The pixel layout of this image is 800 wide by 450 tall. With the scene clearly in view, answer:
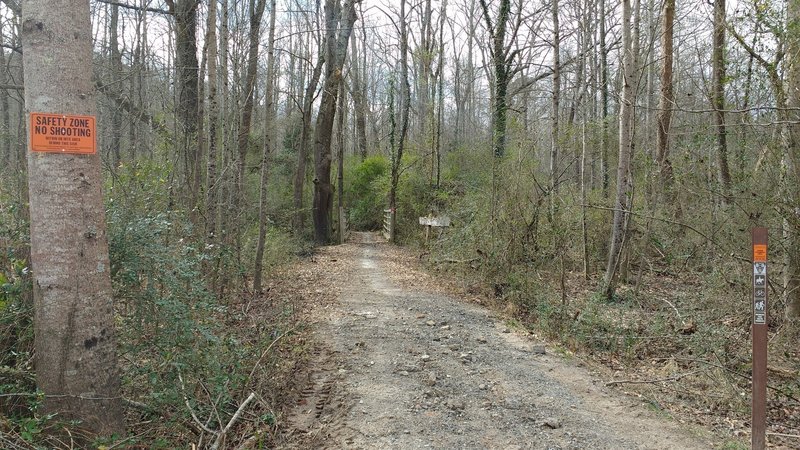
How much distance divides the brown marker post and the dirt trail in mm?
632

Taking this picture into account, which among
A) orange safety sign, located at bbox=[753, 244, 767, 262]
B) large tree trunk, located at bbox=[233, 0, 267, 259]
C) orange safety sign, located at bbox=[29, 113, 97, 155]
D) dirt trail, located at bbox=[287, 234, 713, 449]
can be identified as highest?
large tree trunk, located at bbox=[233, 0, 267, 259]

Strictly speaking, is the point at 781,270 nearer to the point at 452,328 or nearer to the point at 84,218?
the point at 452,328

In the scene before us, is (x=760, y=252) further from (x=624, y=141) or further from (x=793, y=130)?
(x=624, y=141)

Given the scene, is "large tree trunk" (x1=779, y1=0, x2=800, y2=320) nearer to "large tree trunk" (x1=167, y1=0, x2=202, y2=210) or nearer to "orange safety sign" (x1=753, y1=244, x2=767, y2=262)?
"orange safety sign" (x1=753, y1=244, x2=767, y2=262)

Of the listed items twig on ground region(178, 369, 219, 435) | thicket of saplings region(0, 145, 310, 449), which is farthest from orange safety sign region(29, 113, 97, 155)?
twig on ground region(178, 369, 219, 435)

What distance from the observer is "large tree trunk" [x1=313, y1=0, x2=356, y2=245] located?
14.7m

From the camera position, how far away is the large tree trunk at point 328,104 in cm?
1470

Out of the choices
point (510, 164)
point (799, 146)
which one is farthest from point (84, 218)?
point (510, 164)

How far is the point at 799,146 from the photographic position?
5.15 metres

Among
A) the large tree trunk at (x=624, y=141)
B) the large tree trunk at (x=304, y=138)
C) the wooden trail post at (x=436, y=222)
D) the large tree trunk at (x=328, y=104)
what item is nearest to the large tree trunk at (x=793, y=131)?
the large tree trunk at (x=624, y=141)

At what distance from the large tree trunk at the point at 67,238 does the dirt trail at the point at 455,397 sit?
154 cm

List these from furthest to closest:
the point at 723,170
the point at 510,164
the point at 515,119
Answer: the point at 515,119
the point at 510,164
the point at 723,170

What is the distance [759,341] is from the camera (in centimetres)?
332

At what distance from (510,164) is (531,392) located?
553 cm
